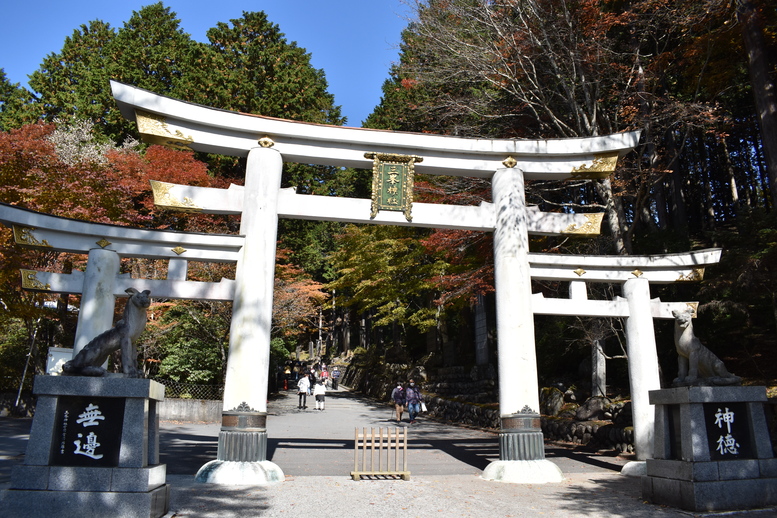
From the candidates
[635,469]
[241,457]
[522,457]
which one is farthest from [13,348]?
[635,469]

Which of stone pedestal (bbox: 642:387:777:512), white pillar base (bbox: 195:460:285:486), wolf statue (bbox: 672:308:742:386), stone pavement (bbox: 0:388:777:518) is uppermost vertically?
wolf statue (bbox: 672:308:742:386)

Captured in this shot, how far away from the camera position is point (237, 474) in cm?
798

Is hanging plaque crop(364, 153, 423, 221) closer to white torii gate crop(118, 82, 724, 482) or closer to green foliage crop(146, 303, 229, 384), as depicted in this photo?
white torii gate crop(118, 82, 724, 482)

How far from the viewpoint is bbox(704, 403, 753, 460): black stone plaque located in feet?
22.4

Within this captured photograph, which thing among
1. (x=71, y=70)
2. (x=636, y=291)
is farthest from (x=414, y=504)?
(x=71, y=70)

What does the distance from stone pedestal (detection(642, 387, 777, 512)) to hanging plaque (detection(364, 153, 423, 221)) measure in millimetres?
5259

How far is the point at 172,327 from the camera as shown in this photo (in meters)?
18.6

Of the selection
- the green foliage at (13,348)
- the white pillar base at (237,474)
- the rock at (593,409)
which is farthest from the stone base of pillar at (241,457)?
the green foliage at (13,348)

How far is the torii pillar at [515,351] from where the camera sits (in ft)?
29.4

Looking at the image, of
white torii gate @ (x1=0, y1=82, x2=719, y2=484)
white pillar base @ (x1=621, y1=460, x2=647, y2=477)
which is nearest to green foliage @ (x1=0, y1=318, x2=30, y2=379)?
white torii gate @ (x1=0, y1=82, x2=719, y2=484)

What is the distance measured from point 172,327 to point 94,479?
13.8 meters

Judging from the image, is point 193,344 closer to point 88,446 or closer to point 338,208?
point 338,208

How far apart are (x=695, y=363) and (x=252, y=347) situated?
21.7ft

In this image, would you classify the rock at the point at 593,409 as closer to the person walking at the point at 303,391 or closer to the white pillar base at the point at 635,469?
the white pillar base at the point at 635,469
